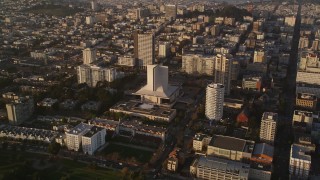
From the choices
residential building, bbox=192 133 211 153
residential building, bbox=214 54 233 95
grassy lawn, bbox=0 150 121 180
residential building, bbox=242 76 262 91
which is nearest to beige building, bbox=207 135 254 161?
→ residential building, bbox=192 133 211 153

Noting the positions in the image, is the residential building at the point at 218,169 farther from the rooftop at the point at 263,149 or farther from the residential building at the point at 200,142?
the residential building at the point at 200,142

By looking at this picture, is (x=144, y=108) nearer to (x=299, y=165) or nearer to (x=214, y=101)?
(x=214, y=101)

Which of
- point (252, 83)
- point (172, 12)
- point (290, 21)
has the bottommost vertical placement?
point (252, 83)

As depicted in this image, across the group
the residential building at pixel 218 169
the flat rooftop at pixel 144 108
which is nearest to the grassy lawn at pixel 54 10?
the flat rooftop at pixel 144 108

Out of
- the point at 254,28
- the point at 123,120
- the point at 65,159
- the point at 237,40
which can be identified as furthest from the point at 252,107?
the point at 254,28

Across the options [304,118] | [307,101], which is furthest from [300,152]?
[307,101]
